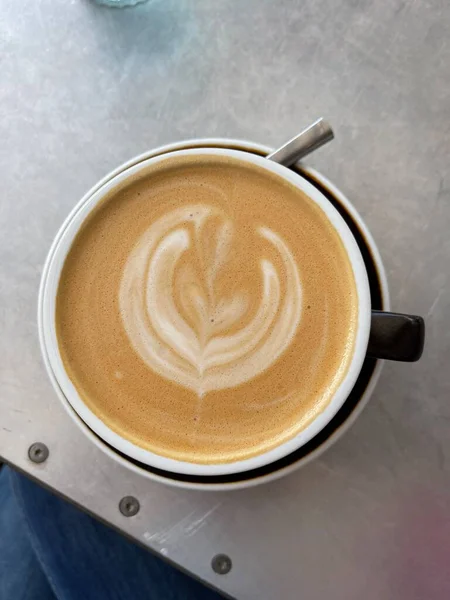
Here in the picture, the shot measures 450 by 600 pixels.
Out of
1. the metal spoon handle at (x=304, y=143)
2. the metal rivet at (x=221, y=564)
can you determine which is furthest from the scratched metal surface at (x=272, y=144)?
the metal spoon handle at (x=304, y=143)

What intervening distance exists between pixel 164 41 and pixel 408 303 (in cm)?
47

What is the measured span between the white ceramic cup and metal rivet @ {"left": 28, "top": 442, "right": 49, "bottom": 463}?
0.46 feet

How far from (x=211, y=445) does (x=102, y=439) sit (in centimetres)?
11

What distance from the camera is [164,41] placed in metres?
0.78

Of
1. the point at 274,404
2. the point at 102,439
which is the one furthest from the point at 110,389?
the point at 274,404

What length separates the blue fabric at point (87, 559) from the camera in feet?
2.76

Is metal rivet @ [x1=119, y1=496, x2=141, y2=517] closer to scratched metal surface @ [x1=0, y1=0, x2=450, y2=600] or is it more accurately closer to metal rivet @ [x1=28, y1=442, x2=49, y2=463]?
scratched metal surface @ [x1=0, y1=0, x2=450, y2=600]

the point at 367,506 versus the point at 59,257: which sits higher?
the point at 59,257

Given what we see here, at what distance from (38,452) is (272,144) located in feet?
1.58

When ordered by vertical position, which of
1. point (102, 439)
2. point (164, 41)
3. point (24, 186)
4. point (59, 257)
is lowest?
point (102, 439)

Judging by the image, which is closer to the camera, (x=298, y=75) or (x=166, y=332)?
(x=166, y=332)

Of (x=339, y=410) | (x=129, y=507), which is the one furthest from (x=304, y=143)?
(x=129, y=507)

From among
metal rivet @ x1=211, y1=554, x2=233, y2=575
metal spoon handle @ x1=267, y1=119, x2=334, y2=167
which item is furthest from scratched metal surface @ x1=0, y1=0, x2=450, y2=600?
metal spoon handle @ x1=267, y1=119, x2=334, y2=167

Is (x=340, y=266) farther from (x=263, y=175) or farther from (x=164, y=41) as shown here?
(x=164, y=41)
